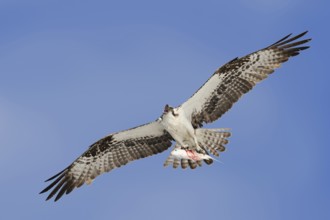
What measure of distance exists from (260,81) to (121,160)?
3.90 metres

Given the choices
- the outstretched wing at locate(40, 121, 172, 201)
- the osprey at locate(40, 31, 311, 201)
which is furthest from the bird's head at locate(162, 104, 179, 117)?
the outstretched wing at locate(40, 121, 172, 201)

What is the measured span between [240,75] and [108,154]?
3.78 metres

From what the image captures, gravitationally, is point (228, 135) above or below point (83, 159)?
below

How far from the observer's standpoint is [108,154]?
20734 mm

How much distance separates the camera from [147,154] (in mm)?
20609

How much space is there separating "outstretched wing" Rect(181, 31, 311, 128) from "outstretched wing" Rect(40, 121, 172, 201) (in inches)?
56.1

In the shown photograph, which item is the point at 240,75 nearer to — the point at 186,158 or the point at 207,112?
the point at 207,112

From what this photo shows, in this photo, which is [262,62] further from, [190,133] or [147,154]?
[147,154]

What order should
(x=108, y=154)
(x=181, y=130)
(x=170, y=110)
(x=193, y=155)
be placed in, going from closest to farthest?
(x=170, y=110) < (x=181, y=130) < (x=193, y=155) < (x=108, y=154)

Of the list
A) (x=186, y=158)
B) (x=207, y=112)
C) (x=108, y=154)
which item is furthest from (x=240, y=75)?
(x=108, y=154)

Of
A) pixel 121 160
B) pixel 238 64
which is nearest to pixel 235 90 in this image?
pixel 238 64

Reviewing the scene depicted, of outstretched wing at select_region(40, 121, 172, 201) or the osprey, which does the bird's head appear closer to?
the osprey

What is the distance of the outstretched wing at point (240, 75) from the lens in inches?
768

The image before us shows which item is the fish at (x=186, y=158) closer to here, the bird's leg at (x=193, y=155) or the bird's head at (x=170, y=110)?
the bird's leg at (x=193, y=155)
